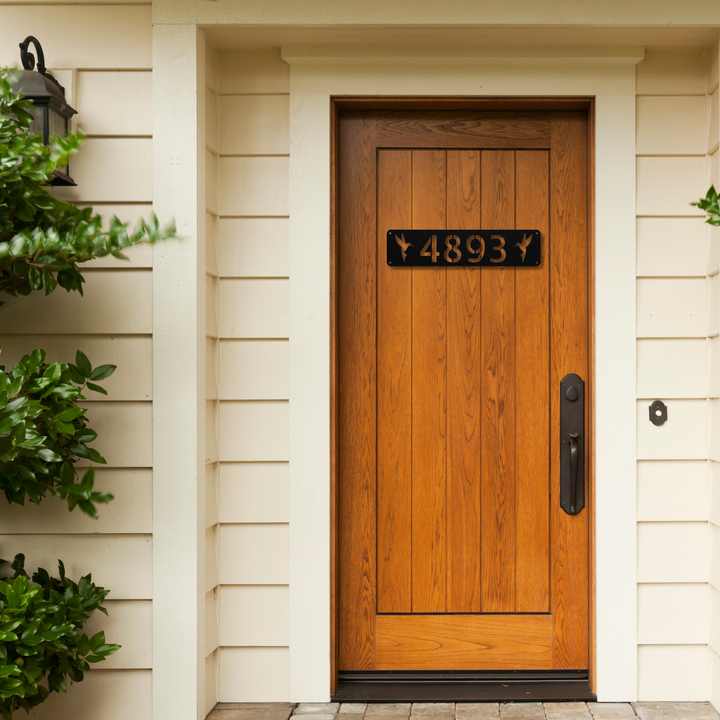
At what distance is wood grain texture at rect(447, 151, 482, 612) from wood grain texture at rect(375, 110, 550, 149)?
2.2 inches

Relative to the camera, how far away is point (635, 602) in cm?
191

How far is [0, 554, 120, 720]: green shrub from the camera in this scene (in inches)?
56.8

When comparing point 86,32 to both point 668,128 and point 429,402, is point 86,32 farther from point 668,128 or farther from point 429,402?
point 668,128

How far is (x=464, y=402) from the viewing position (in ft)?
6.60

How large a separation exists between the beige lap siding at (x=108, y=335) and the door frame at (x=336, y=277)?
1.86 feet

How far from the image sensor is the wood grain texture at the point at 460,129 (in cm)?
202

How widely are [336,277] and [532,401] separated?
0.78m

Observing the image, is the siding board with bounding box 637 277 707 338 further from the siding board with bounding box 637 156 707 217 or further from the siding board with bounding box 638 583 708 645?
the siding board with bounding box 638 583 708 645

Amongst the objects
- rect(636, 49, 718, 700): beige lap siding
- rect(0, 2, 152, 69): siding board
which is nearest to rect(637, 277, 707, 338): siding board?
rect(636, 49, 718, 700): beige lap siding

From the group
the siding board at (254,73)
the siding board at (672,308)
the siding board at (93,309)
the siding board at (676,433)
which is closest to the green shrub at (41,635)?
the siding board at (93,309)

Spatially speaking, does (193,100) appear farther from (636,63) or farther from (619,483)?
(619,483)

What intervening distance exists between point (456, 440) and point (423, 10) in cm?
135

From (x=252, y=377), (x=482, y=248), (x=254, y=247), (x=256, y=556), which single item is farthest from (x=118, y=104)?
(x=256, y=556)

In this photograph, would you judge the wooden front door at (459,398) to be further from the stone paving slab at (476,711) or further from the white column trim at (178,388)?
the white column trim at (178,388)
